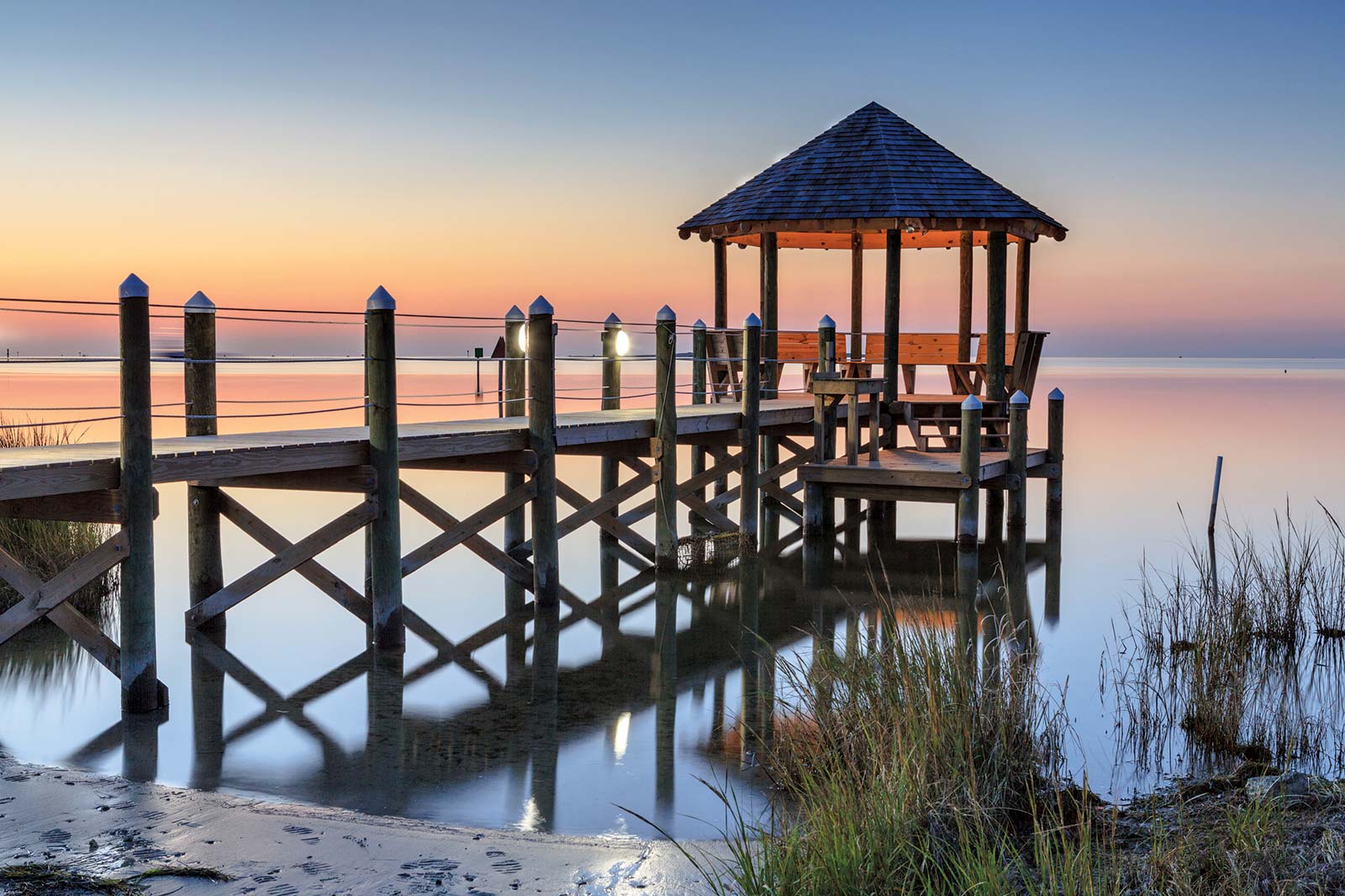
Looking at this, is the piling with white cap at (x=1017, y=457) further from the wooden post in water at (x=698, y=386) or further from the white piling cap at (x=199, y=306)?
the white piling cap at (x=199, y=306)

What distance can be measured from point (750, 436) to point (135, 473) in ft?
24.1

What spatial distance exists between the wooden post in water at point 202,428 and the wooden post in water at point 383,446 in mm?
1124

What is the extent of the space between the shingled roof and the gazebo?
18 millimetres

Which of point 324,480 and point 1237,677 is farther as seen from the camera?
point 324,480

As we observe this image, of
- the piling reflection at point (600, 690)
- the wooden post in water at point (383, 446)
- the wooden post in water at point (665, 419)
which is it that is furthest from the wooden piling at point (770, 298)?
the wooden post in water at point (383, 446)

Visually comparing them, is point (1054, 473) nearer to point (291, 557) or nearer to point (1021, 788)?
point (291, 557)

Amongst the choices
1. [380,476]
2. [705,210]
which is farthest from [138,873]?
[705,210]

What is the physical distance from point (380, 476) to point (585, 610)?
2.77m

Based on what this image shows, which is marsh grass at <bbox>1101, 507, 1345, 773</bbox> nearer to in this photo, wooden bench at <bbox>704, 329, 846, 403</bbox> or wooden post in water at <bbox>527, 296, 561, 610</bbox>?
wooden post in water at <bbox>527, 296, 561, 610</bbox>

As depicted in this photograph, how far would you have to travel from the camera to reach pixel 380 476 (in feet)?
28.2

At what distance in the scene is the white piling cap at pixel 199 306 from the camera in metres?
8.84

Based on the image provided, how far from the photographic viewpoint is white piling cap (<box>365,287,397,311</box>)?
8.43 metres

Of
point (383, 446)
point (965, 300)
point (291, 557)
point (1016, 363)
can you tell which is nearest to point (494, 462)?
point (383, 446)

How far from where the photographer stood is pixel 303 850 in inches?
189
